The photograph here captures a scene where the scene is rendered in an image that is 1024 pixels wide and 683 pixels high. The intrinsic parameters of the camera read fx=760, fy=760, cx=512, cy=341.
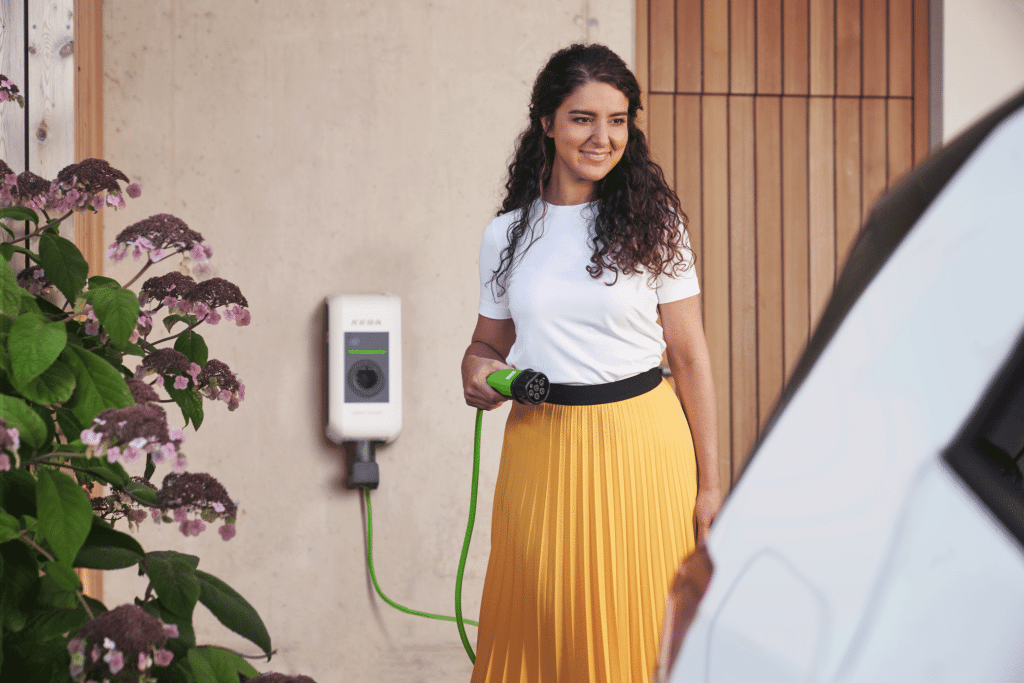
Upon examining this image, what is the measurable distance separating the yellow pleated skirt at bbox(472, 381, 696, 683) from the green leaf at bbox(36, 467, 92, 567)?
71 cm

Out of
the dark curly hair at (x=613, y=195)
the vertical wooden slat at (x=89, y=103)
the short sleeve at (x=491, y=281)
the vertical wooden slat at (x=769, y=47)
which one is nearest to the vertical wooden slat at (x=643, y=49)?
the vertical wooden slat at (x=769, y=47)

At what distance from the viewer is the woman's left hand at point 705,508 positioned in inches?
51.6

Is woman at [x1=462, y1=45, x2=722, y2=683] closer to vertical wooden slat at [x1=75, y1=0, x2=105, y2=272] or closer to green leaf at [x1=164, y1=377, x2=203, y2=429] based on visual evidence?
green leaf at [x1=164, y1=377, x2=203, y2=429]

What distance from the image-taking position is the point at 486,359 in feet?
4.47

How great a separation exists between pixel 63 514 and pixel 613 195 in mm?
977

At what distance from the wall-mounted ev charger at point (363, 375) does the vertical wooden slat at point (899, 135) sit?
1726 mm

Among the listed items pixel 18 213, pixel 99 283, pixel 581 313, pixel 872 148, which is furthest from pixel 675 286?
pixel 872 148

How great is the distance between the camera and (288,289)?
229cm

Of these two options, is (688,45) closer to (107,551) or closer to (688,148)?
(688,148)

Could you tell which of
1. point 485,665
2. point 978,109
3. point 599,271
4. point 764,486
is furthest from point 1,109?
point 978,109

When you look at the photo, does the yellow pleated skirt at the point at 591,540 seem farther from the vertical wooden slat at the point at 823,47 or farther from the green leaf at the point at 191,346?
the vertical wooden slat at the point at 823,47

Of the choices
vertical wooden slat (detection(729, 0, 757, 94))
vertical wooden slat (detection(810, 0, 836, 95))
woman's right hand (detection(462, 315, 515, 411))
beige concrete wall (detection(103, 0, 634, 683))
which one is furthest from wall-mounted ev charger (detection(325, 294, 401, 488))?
vertical wooden slat (detection(810, 0, 836, 95))

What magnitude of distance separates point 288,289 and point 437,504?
0.80 metres

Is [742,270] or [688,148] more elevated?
[688,148]
